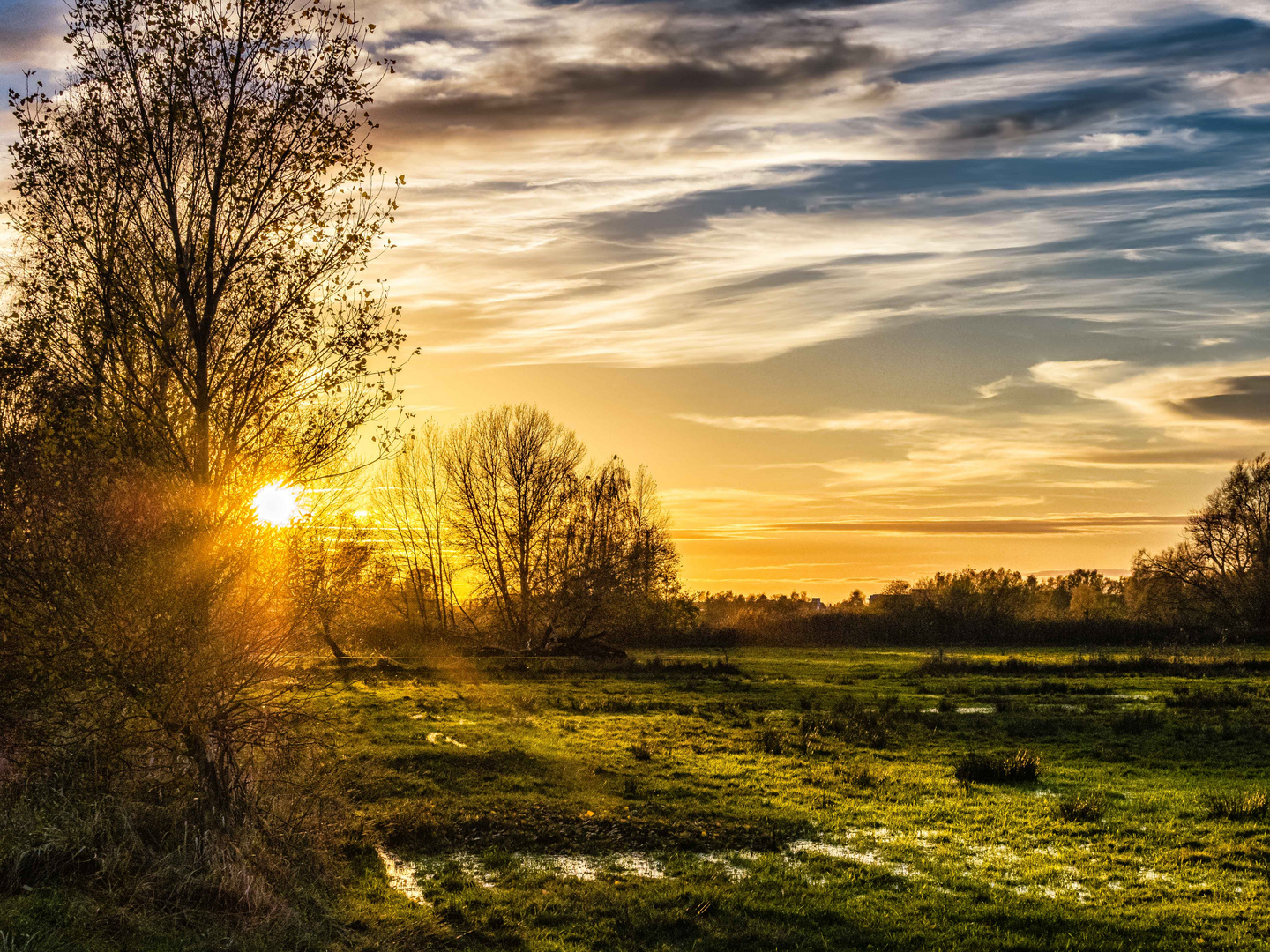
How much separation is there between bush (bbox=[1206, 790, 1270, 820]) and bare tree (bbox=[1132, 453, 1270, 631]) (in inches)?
2864

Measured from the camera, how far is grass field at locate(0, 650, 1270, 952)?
38.2 ft

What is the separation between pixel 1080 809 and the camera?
17016mm

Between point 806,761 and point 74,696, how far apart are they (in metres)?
16.4

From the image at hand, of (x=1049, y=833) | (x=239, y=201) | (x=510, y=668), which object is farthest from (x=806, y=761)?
(x=510, y=668)

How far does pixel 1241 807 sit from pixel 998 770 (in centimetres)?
490

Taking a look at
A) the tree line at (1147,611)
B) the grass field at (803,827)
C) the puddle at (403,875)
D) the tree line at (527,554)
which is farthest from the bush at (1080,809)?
the tree line at (1147,611)

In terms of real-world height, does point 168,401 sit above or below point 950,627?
above

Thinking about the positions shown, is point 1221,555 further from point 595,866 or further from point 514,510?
point 595,866

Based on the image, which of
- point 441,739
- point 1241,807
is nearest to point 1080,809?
point 1241,807

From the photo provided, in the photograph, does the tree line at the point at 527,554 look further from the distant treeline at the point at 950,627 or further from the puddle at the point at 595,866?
the puddle at the point at 595,866

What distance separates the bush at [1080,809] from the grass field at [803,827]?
0.04 metres

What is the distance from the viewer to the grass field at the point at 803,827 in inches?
458

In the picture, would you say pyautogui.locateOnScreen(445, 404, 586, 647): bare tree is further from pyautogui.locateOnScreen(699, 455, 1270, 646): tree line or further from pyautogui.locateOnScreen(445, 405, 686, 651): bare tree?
pyautogui.locateOnScreen(699, 455, 1270, 646): tree line

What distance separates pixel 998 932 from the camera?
36.9 ft
